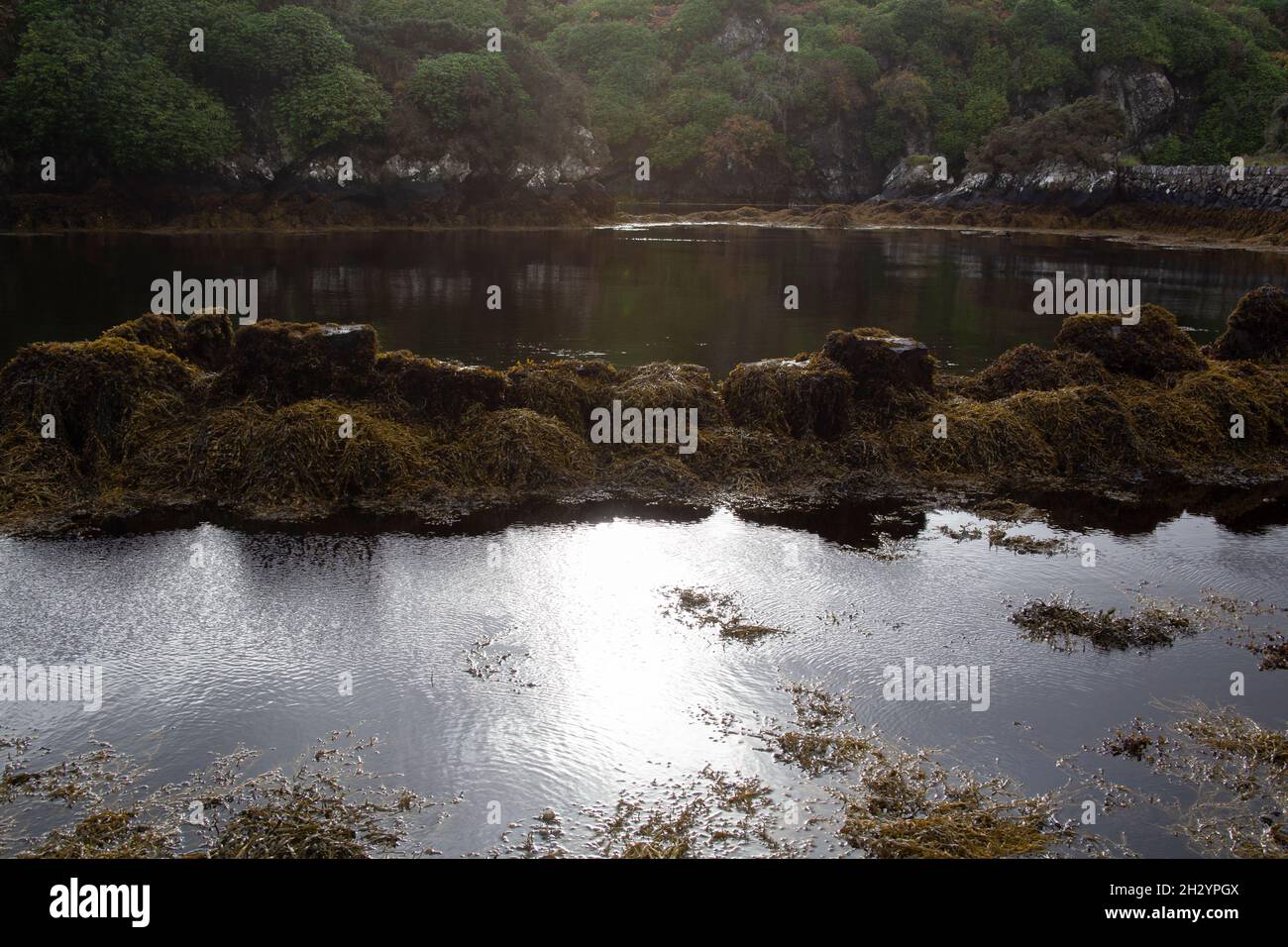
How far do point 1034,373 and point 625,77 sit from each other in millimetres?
63875

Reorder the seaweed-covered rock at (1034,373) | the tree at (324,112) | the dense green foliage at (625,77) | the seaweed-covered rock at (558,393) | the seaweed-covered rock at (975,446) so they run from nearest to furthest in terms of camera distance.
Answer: the seaweed-covered rock at (975,446)
the seaweed-covered rock at (558,393)
the seaweed-covered rock at (1034,373)
the dense green foliage at (625,77)
the tree at (324,112)

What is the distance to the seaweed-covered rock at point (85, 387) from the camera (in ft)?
32.7

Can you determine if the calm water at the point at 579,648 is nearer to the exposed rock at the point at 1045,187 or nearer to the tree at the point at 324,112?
the tree at the point at 324,112

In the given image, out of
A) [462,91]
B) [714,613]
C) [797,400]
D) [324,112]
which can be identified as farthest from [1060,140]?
[714,613]

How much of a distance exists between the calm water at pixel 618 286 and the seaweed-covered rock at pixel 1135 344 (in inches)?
118

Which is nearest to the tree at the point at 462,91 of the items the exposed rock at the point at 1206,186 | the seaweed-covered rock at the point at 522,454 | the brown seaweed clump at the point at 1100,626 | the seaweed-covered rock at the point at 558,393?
the exposed rock at the point at 1206,186

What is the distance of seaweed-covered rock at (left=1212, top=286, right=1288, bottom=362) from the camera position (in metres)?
13.8

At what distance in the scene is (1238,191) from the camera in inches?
1822

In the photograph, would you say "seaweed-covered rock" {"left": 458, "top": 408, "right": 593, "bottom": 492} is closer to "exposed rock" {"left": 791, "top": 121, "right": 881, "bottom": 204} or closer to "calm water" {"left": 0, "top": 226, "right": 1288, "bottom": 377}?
"calm water" {"left": 0, "top": 226, "right": 1288, "bottom": 377}

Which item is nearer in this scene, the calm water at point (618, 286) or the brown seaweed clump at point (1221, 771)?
the brown seaweed clump at point (1221, 771)

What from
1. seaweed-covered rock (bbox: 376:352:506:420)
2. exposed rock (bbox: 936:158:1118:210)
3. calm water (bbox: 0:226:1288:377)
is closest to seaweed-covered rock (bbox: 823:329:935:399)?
seaweed-covered rock (bbox: 376:352:506:420)

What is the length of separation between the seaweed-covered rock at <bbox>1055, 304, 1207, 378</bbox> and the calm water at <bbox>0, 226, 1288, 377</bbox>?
3000 mm

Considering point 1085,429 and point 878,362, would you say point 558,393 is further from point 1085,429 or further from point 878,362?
point 1085,429
